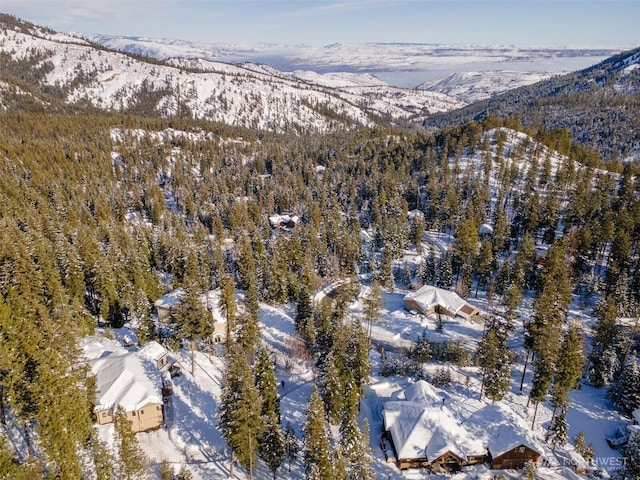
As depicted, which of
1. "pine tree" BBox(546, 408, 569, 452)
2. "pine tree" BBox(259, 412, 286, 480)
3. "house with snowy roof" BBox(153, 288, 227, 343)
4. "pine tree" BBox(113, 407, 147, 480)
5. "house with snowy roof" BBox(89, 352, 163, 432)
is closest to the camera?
"pine tree" BBox(113, 407, 147, 480)

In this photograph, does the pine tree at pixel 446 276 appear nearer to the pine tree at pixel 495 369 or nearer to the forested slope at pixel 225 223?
the forested slope at pixel 225 223

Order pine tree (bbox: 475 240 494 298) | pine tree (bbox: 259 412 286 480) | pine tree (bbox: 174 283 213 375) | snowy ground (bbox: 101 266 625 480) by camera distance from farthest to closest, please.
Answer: pine tree (bbox: 475 240 494 298) → pine tree (bbox: 174 283 213 375) → snowy ground (bbox: 101 266 625 480) → pine tree (bbox: 259 412 286 480)

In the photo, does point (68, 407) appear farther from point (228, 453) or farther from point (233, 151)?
point (233, 151)

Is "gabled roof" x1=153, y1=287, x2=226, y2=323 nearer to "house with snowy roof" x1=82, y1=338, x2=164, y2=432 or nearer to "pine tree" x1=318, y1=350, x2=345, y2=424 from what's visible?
"house with snowy roof" x1=82, y1=338, x2=164, y2=432

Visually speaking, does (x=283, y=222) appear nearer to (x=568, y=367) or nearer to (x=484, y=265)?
(x=484, y=265)

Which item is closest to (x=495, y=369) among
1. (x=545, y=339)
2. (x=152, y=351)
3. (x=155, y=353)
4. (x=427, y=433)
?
(x=545, y=339)

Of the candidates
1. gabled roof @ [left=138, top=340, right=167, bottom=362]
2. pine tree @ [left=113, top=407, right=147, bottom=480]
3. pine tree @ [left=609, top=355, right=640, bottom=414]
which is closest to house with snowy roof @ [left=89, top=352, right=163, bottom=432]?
gabled roof @ [left=138, top=340, right=167, bottom=362]

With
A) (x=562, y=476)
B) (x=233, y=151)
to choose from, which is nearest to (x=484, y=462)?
(x=562, y=476)
